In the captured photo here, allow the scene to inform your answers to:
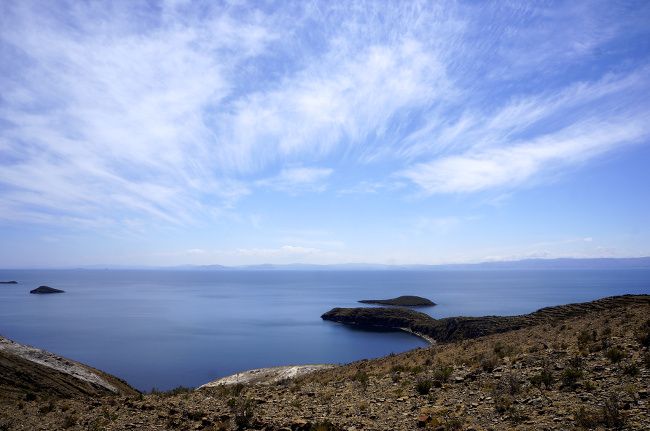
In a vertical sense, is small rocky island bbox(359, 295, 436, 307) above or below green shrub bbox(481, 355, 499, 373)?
below

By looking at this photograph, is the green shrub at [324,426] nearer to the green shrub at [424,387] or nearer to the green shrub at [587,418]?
the green shrub at [424,387]

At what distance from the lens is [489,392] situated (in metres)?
14.4

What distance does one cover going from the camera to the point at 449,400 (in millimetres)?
14508

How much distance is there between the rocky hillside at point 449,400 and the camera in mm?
11907

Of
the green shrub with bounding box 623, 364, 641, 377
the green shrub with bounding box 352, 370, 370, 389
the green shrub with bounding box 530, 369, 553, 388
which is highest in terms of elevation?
the green shrub with bounding box 623, 364, 641, 377

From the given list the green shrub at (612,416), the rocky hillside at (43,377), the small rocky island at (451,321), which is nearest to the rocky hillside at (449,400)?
the green shrub at (612,416)

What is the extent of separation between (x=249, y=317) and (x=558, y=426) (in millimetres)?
133864

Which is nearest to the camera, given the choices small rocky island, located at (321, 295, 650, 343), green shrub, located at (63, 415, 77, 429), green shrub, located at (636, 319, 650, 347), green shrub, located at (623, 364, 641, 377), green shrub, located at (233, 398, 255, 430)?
green shrub, located at (623, 364, 641, 377)

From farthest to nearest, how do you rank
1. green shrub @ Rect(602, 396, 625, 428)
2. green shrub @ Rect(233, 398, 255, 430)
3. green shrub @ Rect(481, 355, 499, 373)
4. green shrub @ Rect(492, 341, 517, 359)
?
green shrub @ Rect(492, 341, 517, 359) < green shrub @ Rect(481, 355, 499, 373) < green shrub @ Rect(233, 398, 255, 430) < green shrub @ Rect(602, 396, 625, 428)

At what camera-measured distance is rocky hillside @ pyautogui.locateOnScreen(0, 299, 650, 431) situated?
11907 millimetres

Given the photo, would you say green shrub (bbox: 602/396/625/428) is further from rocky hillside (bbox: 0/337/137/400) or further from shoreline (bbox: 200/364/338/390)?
shoreline (bbox: 200/364/338/390)

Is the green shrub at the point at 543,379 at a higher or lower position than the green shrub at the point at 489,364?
higher

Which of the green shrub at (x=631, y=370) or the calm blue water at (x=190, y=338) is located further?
the calm blue water at (x=190, y=338)

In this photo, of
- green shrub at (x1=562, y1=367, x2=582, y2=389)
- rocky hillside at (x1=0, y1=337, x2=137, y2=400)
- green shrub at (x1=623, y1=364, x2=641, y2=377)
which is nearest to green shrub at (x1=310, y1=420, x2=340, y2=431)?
green shrub at (x1=562, y1=367, x2=582, y2=389)
